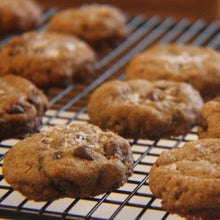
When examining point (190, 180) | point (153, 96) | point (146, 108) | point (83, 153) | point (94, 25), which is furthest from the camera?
point (94, 25)

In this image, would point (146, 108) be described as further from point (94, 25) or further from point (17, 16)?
point (17, 16)

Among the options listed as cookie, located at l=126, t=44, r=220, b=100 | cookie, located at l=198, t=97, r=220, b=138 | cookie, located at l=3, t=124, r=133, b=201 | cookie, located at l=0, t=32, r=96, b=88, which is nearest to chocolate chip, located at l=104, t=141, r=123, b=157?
cookie, located at l=3, t=124, r=133, b=201

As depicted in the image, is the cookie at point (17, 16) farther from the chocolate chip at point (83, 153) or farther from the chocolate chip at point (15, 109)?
the chocolate chip at point (83, 153)

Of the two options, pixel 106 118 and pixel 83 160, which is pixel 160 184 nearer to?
pixel 83 160

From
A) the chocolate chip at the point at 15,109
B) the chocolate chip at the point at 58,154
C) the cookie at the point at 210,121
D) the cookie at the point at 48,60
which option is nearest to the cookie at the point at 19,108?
the chocolate chip at the point at 15,109

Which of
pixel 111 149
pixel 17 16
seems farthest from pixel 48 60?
pixel 111 149

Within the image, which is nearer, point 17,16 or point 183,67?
point 183,67

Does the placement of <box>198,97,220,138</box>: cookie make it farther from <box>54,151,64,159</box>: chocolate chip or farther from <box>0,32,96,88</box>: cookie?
<box>0,32,96,88</box>: cookie
